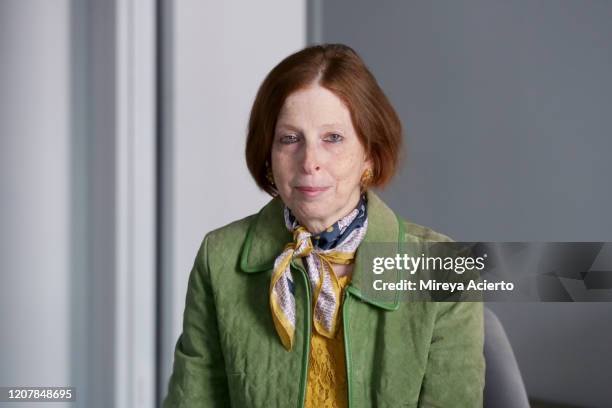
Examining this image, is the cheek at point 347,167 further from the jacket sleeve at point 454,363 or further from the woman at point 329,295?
the jacket sleeve at point 454,363

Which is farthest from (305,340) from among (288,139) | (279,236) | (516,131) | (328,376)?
(516,131)

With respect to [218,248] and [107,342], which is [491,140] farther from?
[107,342]

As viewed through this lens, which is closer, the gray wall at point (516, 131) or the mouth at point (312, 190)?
the mouth at point (312, 190)

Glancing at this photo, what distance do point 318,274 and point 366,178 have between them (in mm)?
157

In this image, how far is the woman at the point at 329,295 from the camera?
1024mm

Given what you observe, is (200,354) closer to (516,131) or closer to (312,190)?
(312,190)

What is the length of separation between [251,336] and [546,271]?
2.05 feet

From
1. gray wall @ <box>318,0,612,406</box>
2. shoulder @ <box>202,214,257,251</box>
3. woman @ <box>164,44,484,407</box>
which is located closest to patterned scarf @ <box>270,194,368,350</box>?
woman @ <box>164,44,484,407</box>

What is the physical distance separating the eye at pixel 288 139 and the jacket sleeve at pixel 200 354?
0.21m

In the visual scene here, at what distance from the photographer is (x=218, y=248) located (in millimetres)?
1130

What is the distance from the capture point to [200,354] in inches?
44.1

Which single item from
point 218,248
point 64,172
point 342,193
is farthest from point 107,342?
point 342,193

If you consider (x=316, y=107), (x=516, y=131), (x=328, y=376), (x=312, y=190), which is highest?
(x=516, y=131)

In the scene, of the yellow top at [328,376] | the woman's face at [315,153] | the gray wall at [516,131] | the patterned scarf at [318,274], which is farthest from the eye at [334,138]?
the gray wall at [516,131]
